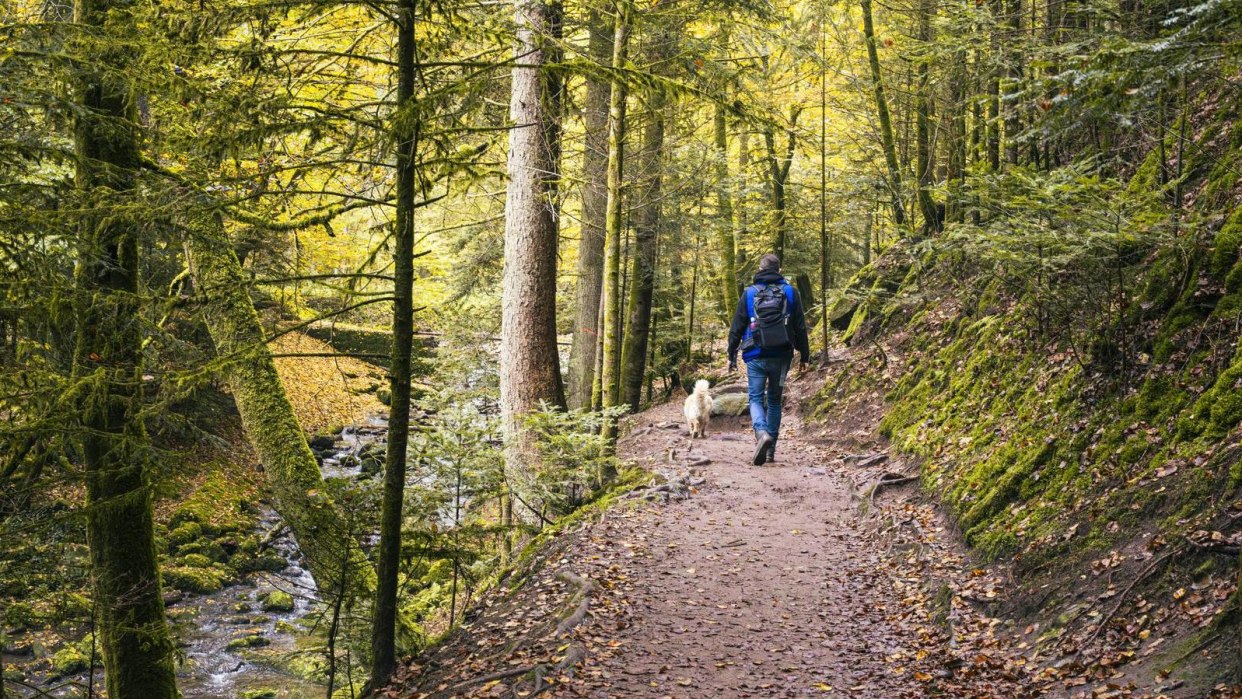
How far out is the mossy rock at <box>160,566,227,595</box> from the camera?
12125 mm

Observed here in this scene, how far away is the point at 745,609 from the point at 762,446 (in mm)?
4014

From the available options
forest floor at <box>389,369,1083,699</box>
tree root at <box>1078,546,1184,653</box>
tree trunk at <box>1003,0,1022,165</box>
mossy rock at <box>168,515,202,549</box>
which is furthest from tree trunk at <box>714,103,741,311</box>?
mossy rock at <box>168,515,202,549</box>

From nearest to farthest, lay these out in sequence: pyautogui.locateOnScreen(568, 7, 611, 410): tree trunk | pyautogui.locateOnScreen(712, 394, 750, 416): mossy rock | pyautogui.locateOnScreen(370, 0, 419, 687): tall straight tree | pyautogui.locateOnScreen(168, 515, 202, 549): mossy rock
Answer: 1. pyautogui.locateOnScreen(370, 0, 419, 687): tall straight tree
2. pyautogui.locateOnScreen(568, 7, 611, 410): tree trunk
3. pyautogui.locateOnScreen(168, 515, 202, 549): mossy rock
4. pyautogui.locateOnScreen(712, 394, 750, 416): mossy rock

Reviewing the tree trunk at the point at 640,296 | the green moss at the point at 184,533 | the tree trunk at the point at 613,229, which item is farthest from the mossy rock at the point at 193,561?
the tree trunk at the point at 613,229

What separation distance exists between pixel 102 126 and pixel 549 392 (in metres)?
5.17

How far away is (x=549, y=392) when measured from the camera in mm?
9312

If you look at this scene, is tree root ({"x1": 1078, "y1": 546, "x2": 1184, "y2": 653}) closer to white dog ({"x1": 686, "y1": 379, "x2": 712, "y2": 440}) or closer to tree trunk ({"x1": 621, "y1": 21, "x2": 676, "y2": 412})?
white dog ({"x1": 686, "y1": 379, "x2": 712, "y2": 440})

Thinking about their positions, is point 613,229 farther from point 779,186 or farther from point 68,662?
point 779,186

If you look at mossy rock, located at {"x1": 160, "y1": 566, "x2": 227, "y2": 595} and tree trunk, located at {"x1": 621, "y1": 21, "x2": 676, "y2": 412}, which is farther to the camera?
tree trunk, located at {"x1": 621, "y1": 21, "x2": 676, "y2": 412}

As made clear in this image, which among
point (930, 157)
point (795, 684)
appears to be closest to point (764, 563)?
point (795, 684)

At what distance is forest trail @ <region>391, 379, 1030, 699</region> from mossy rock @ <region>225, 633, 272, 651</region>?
5590 millimetres

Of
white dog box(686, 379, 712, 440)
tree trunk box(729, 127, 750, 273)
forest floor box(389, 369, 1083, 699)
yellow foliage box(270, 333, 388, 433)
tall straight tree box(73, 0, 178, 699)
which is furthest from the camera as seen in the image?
yellow foliage box(270, 333, 388, 433)

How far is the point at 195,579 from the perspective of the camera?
40.2 ft

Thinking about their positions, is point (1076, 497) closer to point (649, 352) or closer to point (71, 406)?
point (71, 406)
